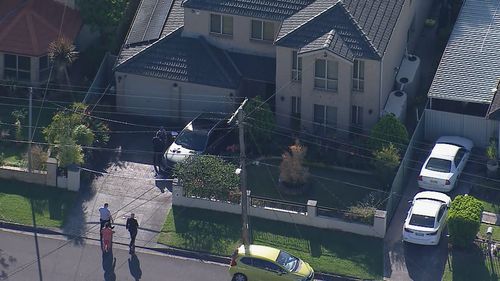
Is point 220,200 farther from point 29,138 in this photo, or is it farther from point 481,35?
point 481,35

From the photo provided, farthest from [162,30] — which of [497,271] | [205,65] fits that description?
[497,271]

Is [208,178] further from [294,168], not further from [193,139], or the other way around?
[294,168]

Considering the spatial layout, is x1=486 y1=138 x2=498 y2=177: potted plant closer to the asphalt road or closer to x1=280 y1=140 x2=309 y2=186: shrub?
x1=280 y1=140 x2=309 y2=186: shrub

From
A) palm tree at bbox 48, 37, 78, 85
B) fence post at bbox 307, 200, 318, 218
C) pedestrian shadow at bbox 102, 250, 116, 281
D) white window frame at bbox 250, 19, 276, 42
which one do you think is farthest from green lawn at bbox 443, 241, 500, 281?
palm tree at bbox 48, 37, 78, 85

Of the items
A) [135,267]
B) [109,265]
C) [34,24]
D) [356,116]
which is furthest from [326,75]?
[34,24]

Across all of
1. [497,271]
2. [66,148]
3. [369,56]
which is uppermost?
[369,56]

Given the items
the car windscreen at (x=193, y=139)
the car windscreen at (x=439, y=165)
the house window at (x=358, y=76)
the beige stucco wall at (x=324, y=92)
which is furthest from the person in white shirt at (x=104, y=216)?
the car windscreen at (x=439, y=165)
